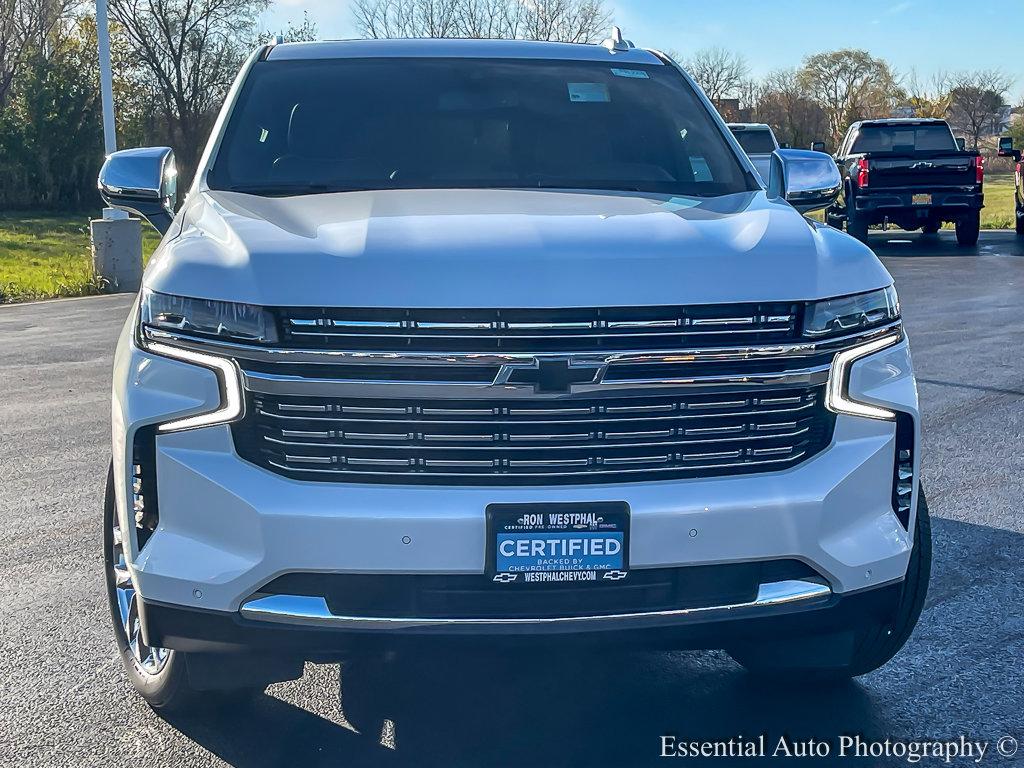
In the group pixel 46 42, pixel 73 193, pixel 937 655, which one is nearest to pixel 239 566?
pixel 937 655

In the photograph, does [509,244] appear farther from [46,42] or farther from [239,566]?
[46,42]

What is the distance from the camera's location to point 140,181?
4262 millimetres

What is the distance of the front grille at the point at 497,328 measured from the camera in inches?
111

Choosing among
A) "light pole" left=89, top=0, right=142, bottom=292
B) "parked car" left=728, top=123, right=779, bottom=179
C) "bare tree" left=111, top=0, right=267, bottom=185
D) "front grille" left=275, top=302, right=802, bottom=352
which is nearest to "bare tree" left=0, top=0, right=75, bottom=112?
"bare tree" left=111, top=0, right=267, bottom=185

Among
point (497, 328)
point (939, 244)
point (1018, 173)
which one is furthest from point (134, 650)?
point (1018, 173)

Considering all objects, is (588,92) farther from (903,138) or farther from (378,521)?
(903,138)

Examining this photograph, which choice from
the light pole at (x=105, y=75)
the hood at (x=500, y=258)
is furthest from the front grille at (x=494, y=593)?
the light pole at (x=105, y=75)

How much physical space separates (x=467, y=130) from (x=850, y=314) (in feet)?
5.96

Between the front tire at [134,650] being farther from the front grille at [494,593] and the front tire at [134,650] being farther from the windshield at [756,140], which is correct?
the windshield at [756,140]

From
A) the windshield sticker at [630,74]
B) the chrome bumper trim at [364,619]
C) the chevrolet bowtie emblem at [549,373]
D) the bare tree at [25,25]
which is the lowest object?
the chrome bumper trim at [364,619]

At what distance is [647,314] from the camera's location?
2895mm

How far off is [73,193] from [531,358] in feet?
127

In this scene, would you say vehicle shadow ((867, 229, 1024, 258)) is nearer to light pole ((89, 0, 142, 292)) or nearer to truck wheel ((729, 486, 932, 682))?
light pole ((89, 0, 142, 292))

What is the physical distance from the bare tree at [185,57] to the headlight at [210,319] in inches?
1778
